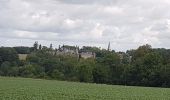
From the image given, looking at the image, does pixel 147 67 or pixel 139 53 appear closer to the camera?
pixel 147 67

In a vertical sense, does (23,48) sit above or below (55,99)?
above

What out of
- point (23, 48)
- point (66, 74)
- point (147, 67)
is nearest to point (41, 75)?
point (66, 74)

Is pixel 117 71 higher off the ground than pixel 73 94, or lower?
higher

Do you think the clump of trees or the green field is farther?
the clump of trees

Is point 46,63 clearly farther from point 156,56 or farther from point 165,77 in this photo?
point 165,77

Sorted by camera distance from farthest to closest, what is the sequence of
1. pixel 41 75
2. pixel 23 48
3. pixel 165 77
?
pixel 23 48
pixel 41 75
pixel 165 77

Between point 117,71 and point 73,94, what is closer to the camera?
point 73,94

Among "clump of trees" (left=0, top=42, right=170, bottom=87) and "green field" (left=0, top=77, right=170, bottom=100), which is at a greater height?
"clump of trees" (left=0, top=42, right=170, bottom=87)

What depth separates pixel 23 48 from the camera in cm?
19988

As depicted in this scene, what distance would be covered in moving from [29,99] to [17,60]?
378 ft

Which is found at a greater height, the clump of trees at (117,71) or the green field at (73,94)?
the clump of trees at (117,71)

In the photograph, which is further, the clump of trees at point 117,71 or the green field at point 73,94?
the clump of trees at point 117,71

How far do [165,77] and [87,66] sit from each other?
20.0 meters

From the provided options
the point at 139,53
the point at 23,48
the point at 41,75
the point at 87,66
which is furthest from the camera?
the point at 23,48
